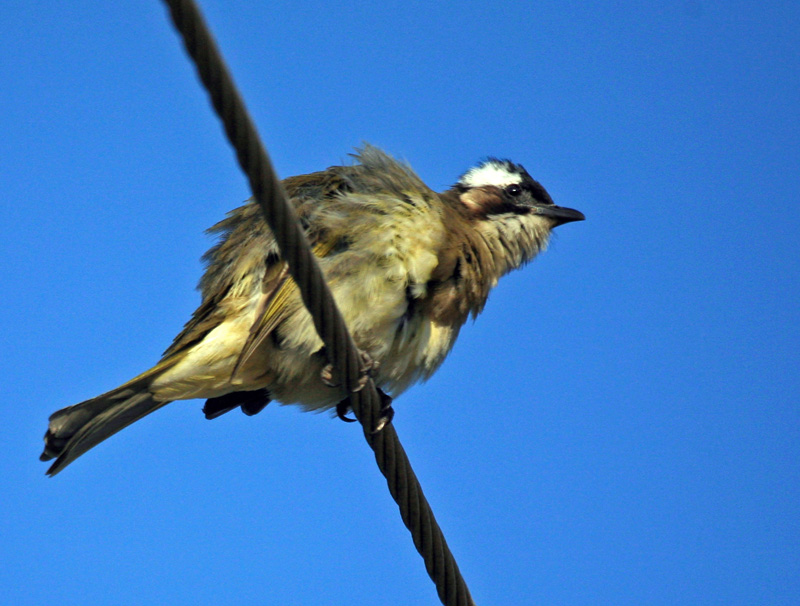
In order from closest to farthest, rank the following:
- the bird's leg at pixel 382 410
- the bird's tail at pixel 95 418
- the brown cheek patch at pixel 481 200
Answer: the bird's leg at pixel 382 410, the bird's tail at pixel 95 418, the brown cheek patch at pixel 481 200

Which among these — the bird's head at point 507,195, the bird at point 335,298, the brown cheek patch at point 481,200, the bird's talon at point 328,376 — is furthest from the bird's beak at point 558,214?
the bird's talon at point 328,376

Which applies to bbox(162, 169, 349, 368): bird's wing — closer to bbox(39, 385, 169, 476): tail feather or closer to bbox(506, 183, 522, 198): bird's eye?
bbox(39, 385, 169, 476): tail feather

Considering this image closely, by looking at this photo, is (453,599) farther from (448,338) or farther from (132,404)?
(132,404)

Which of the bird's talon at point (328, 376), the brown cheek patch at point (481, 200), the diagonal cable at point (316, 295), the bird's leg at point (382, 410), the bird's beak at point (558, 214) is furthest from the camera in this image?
the bird's beak at point (558, 214)

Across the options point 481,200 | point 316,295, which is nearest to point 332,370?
point 316,295

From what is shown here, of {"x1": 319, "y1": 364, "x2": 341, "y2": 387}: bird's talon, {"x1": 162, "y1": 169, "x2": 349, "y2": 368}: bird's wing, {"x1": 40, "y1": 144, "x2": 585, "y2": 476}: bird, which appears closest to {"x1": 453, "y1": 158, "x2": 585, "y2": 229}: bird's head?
{"x1": 40, "y1": 144, "x2": 585, "y2": 476}: bird

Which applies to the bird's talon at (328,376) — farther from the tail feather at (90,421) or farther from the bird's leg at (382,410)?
the tail feather at (90,421)

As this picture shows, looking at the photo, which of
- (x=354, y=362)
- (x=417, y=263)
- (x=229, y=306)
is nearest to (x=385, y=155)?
(x=417, y=263)

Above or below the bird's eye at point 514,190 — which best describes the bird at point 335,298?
below
